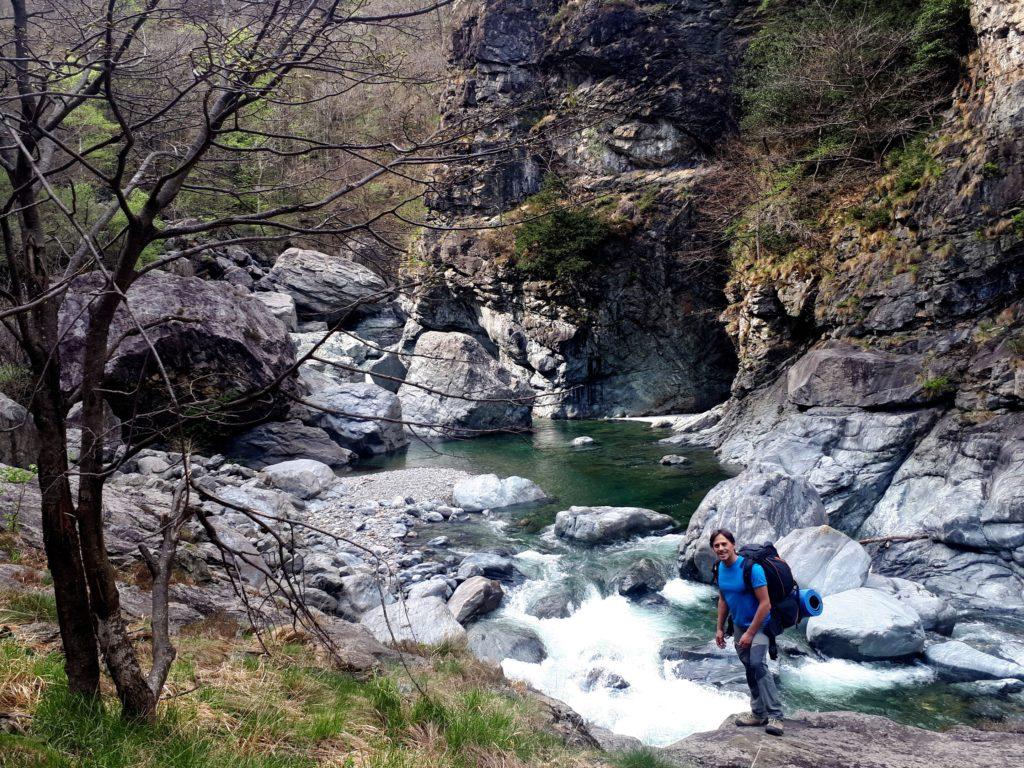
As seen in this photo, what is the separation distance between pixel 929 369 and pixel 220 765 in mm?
12356

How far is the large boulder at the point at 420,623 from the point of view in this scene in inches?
252

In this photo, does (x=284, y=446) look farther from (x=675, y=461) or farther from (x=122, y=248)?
(x=122, y=248)

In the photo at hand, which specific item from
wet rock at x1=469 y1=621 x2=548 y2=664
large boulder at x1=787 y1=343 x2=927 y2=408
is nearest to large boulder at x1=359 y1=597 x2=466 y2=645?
wet rock at x1=469 y1=621 x2=548 y2=664

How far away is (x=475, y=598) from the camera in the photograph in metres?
7.80

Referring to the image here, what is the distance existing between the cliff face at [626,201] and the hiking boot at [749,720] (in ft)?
62.2

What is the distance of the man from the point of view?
4691 millimetres

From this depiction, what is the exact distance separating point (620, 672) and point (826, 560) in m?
3.09

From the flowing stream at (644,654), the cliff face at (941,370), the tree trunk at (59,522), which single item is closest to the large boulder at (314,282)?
the flowing stream at (644,654)

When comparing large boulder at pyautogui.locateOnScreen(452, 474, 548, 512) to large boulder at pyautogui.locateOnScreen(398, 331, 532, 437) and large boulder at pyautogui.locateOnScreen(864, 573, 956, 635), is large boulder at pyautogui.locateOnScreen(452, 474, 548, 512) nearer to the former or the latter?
large boulder at pyautogui.locateOnScreen(864, 573, 956, 635)

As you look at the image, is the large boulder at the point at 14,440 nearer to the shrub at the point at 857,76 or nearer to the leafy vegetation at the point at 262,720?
the leafy vegetation at the point at 262,720

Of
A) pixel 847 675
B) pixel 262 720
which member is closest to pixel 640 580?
pixel 847 675

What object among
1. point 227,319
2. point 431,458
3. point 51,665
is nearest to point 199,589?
point 51,665

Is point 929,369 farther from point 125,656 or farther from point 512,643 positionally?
point 125,656

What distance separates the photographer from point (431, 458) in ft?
57.9
